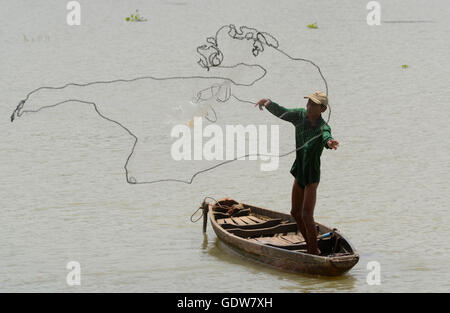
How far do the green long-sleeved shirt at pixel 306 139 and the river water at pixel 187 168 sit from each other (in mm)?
704

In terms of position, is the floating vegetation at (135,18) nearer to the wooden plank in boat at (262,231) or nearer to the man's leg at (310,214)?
the wooden plank in boat at (262,231)

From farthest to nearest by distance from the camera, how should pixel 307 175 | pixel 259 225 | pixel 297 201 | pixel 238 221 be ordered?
pixel 238 221
pixel 259 225
pixel 297 201
pixel 307 175

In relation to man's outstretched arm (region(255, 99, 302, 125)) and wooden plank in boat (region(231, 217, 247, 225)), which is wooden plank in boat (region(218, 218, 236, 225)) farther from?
man's outstretched arm (region(255, 99, 302, 125))

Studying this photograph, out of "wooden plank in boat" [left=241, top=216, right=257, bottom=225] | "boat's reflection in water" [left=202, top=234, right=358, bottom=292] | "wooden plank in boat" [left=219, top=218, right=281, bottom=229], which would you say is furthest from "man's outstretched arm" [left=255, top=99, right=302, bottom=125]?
"wooden plank in boat" [left=241, top=216, right=257, bottom=225]

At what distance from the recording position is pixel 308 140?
960 centimetres

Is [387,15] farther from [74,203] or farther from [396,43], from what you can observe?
[74,203]

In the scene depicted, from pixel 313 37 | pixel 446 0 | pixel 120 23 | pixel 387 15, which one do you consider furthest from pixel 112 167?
pixel 446 0

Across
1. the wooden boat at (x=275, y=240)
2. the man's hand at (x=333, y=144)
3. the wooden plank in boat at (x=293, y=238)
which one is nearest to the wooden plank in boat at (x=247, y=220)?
the wooden boat at (x=275, y=240)

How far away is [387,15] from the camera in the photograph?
1272 inches

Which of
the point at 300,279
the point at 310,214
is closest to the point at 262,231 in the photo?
the point at 300,279

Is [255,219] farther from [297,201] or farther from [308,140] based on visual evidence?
[308,140]

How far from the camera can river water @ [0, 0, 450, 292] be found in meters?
10.7

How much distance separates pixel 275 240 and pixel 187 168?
141 cm

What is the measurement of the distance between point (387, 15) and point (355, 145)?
16.9 m
